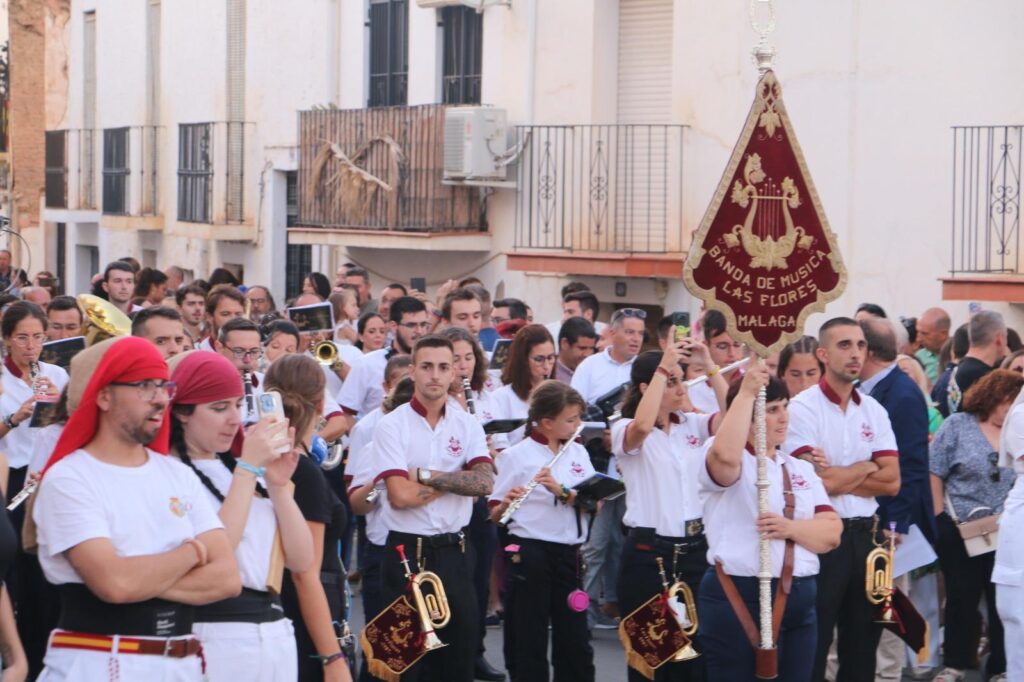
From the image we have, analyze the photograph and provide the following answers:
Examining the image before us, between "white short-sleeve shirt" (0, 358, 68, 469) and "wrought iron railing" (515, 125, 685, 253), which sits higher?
"wrought iron railing" (515, 125, 685, 253)

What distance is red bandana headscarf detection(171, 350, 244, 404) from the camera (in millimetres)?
5281

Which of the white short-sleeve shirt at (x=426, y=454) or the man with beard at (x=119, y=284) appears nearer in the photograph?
the white short-sleeve shirt at (x=426, y=454)

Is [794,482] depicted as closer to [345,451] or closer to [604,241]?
[345,451]

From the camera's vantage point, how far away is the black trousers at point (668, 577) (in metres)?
8.22

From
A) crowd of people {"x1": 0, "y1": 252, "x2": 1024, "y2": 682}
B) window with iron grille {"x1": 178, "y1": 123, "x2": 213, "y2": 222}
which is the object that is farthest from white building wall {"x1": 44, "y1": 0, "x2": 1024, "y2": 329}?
crowd of people {"x1": 0, "y1": 252, "x2": 1024, "y2": 682}

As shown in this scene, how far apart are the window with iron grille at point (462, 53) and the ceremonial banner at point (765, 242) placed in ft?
40.8

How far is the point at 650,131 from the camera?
17766 mm

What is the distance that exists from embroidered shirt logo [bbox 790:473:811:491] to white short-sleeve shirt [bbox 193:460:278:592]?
2561 millimetres

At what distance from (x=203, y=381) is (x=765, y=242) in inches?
124

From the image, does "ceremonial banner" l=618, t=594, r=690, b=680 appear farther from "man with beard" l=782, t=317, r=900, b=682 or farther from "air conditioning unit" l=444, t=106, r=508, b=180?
"air conditioning unit" l=444, t=106, r=508, b=180

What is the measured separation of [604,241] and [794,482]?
11.2 metres

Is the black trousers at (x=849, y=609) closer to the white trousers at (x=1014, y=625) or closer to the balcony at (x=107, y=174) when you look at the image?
the white trousers at (x=1014, y=625)

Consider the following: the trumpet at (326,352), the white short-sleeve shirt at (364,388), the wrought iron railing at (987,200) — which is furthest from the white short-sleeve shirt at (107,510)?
the wrought iron railing at (987,200)

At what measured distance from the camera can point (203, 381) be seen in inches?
208
